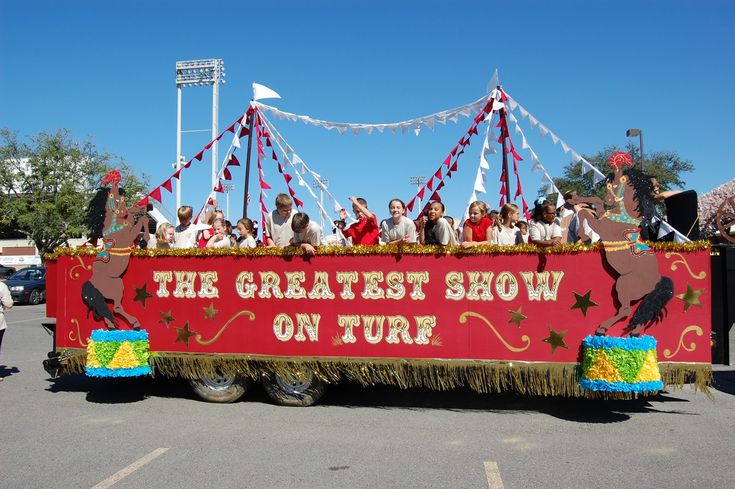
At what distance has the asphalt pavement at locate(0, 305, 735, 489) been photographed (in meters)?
4.29

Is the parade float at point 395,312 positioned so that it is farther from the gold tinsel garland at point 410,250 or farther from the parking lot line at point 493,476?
the parking lot line at point 493,476

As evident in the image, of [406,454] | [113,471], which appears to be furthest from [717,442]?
[113,471]

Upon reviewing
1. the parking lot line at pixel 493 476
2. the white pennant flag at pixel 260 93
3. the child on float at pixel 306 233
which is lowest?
the parking lot line at pixel 493 476

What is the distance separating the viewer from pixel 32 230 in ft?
101

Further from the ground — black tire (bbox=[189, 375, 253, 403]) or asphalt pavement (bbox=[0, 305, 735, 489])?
black tire (bbox=[189, 375, 253, 403])

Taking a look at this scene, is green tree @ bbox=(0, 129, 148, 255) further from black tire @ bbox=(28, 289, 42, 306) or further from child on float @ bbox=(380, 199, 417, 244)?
child on float @ bbox=(380, 199, 417, 244)

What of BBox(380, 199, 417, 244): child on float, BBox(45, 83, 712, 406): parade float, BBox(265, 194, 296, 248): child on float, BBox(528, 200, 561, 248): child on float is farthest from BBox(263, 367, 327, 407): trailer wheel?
BBox(528, 200, 561, 248): child on float

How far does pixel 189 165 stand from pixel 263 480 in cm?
601

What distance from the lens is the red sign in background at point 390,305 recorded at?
18.2 ft

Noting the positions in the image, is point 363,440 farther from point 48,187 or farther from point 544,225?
point 48,187

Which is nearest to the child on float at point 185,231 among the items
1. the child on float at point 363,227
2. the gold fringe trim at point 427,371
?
the gold fringe trim at point 427,371

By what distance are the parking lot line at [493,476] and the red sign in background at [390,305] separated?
1.40m

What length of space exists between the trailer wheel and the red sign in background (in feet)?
Answer: 1.04

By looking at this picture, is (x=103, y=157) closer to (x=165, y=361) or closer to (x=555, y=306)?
(x=165, y=361)
